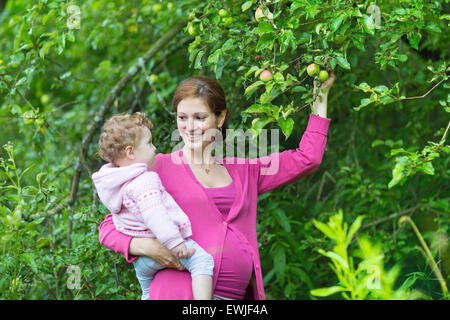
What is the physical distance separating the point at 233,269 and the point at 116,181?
53 cm

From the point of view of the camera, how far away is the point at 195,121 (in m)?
2.38

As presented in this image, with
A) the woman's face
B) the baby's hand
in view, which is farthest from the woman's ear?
the baby's hand

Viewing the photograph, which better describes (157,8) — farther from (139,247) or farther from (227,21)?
(139,247)

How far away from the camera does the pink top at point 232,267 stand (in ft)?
7.36

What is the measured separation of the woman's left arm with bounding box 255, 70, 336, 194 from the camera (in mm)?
2457

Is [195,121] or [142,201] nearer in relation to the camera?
[142,201]

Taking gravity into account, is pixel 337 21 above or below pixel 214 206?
above

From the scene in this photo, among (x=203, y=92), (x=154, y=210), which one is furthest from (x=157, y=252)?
(x=203, y=92)

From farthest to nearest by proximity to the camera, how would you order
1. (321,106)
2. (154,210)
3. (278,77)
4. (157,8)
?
(157,8)
(321,106)
(278,77)
(154,210)

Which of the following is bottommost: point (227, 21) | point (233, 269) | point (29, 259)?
point (233, 269)

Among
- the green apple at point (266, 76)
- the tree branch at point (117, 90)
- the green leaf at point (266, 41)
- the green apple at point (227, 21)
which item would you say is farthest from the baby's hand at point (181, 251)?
the tree branch at point (117, 90)

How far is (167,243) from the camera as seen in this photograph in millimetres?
2098

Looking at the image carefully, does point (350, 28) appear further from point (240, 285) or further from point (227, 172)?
point (240, 285)
